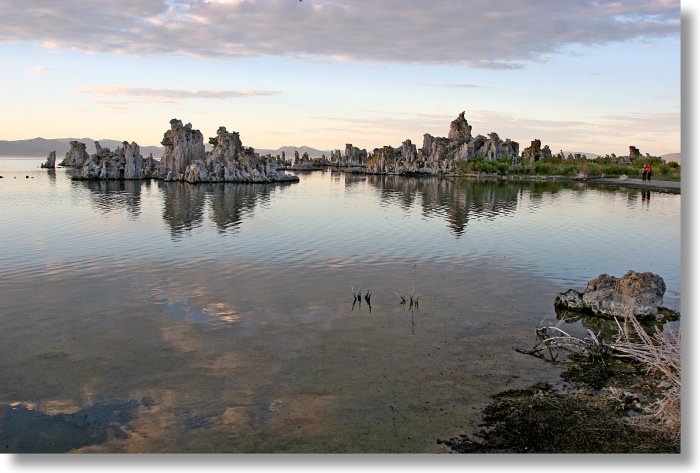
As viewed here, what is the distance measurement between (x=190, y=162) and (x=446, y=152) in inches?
3131

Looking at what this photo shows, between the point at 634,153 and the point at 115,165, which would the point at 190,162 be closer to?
the point at 115,165

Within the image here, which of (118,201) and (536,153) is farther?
(536,153)

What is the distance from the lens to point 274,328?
1666 centimetres

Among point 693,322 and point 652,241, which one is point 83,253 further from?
point 652,241

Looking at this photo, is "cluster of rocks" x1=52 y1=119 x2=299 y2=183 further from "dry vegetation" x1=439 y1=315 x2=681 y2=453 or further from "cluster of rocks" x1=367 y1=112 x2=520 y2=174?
"dry vegetation" x1=439 y1=315 x2=681 y2=453

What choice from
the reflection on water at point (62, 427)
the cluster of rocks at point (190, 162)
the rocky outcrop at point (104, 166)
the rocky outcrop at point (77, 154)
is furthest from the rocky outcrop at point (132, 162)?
the reflection on water at point (62, 427)

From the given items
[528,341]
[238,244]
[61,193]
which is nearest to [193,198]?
[61,193]

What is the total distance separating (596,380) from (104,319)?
14791 mm

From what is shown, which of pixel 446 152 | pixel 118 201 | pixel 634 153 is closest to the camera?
pixel 118 201

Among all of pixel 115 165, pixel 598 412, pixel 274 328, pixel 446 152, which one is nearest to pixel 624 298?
pixel 598 412

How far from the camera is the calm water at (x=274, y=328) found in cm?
1060

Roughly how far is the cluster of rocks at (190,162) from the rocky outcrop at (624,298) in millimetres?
84354

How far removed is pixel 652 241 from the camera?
110 ft

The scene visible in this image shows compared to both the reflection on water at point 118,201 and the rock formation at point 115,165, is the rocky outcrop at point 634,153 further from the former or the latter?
the reflection on water at point 118,201
